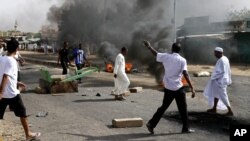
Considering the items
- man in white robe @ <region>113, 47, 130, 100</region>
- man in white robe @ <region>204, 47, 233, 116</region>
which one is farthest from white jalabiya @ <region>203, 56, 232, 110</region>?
man in white robe @ <region>113, 47, 130, 100</region>

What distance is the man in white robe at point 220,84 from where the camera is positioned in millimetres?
9234

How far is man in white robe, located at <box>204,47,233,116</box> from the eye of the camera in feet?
30.3

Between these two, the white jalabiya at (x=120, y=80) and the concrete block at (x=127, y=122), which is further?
the white jalabiya at (x=120, y=80)

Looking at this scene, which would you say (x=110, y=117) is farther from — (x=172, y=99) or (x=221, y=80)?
(x=221, y=80)

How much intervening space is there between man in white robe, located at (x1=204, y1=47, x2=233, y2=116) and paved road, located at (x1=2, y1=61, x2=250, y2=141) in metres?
0.38

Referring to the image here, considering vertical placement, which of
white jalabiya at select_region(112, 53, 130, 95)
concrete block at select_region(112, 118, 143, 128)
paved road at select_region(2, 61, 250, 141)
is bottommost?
paved road at select_region(2, 61, 250, 141)

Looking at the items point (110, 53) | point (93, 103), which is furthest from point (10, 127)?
point (110, 53)

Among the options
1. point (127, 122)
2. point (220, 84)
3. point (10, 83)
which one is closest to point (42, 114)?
point (127, 122)

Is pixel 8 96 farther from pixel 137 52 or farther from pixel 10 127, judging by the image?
pixel 137 52

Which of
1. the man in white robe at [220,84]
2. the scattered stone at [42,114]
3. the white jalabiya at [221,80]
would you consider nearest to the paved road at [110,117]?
the scattered stone at [42,114]

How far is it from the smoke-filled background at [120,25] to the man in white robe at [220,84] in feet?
26.0

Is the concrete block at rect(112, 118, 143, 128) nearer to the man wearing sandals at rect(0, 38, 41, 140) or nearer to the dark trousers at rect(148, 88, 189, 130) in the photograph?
the dark trousers at rect(148, 88, 189, 130)

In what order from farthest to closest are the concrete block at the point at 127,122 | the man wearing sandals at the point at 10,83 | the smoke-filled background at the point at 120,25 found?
the smoke-filled background at the point at 120,25, the concrete block at the point at 127,122, the man wearing sandals at the point at 10,83

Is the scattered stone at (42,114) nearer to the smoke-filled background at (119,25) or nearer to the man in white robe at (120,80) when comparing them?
the man in white robe at (120,80)
